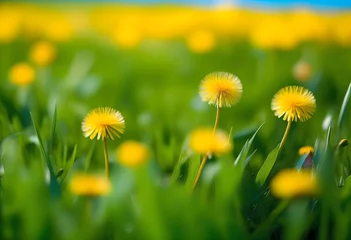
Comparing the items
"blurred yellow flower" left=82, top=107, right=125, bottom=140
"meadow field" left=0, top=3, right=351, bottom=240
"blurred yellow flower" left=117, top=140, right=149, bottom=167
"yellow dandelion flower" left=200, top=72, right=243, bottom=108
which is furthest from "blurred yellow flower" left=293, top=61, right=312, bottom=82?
"blurred yellow flower" left=117, top=140, right=149, bottom=167

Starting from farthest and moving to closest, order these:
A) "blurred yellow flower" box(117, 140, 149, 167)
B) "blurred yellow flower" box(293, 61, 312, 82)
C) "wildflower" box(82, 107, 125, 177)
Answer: "blurred yellow flower" box(293, 61, 312, 82)
"wildflower" box(82, 107, 125, 177)
"blurred yellow flower" box(117, 140, 149, 167)

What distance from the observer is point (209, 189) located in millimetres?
959

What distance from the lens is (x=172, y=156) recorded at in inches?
49.2

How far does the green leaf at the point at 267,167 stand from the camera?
94 centimetres

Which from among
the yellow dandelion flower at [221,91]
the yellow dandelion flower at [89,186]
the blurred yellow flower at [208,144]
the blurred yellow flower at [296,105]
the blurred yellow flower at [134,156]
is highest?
the yellow dandelion flower at [221,91]

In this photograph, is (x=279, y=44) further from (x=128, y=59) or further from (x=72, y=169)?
(x=72, y=169)

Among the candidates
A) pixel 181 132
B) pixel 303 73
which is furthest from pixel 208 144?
pixel 303 73

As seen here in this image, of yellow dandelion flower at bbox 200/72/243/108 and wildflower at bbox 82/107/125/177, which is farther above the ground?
yellow dandelion flower at bbox 200/72/243/108

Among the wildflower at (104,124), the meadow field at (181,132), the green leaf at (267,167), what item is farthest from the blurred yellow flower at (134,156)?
the green leaf at (267,167)

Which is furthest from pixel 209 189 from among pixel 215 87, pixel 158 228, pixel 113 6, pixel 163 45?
pixel 113 6

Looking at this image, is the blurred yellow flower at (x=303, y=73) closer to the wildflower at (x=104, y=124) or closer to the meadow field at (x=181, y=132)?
the meadow field at (x=181, y=132)

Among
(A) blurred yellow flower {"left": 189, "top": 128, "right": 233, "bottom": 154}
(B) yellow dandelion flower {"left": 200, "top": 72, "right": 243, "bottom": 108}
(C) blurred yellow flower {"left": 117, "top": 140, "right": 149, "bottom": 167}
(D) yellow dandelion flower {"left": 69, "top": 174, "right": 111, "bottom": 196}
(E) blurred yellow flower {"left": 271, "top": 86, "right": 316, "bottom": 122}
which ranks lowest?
(D) yellow dandelion flower {"left": 69, "top": 174, "right": 111, "bottom": 196}

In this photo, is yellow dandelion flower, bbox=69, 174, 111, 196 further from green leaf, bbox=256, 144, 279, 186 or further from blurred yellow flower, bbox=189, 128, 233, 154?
green leaf, bbox=256, 144, 279, 186

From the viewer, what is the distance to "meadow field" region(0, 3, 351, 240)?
737mm
